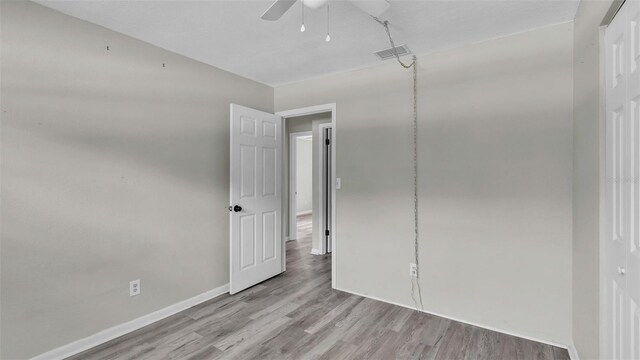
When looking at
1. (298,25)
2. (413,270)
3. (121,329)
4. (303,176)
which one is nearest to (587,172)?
(413,270)

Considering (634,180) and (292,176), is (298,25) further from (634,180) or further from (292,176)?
(292,176)

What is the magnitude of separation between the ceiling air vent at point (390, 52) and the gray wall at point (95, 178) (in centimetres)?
166

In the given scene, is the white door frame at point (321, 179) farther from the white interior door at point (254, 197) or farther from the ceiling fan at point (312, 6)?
the ceiling fan at point (312, 6)

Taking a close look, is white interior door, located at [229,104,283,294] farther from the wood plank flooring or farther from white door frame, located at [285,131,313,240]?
white door frame, located at [285,131,313,240]

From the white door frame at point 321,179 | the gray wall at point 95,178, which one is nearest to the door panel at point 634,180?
the gray wall at point 95,178

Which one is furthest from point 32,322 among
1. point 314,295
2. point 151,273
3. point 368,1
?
point 368,1

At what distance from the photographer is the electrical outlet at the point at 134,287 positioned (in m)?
2.50

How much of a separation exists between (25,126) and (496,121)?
337 cm

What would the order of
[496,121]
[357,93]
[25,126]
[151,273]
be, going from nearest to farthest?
1. [25,126]
2. [496,121]
3. [151,273]
4. [357,93]

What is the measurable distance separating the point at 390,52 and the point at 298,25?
922mm

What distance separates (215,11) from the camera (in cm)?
207

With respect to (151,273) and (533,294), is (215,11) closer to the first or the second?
(151,273)

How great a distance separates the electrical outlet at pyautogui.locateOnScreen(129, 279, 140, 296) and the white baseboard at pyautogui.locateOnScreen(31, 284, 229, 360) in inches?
8.6

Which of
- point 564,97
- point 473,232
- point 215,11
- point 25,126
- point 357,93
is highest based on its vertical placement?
point 215,11
